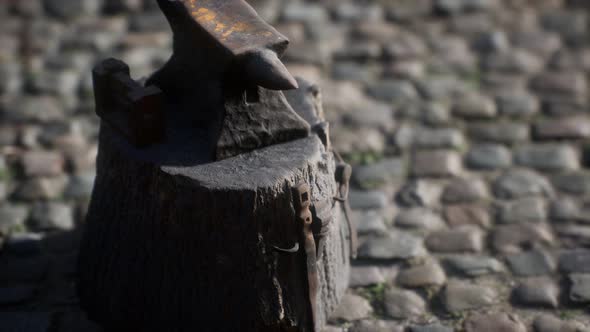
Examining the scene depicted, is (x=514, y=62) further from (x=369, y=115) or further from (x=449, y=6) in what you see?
(x=369, y=115)

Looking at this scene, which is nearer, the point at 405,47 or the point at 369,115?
the point at 369,115

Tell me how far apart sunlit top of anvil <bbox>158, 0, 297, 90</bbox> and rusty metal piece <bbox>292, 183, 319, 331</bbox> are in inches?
14.8

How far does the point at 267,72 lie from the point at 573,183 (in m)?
2.10

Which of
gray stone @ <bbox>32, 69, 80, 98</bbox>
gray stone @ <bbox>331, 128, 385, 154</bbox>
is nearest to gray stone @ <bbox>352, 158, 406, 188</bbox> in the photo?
gray stone @ <bbox>331, 128, 385, 154</bbox>

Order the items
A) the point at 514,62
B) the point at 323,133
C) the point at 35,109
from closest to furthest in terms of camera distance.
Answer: the point at 323,133
the point at 35,109
the point at 514,62

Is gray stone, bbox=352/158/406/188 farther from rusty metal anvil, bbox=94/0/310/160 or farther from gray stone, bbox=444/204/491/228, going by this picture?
rusty metal anvil, bbox=94/0/310/160

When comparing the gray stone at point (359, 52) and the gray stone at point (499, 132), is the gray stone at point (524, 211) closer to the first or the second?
the gray stone at point (499, 132)

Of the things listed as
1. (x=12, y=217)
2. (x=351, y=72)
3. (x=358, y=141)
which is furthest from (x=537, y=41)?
(x=12, y=217)

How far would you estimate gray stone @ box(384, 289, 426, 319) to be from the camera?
11.3 ft

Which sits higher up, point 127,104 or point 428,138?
point 127,104

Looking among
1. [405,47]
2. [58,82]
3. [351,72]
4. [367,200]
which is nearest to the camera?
[367,200]

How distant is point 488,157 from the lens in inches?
177

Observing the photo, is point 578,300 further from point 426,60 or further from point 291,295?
point 426,60

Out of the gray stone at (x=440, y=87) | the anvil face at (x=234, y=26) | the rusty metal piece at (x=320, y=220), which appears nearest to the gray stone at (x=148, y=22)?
the gray stone at (x=440, y=87)
